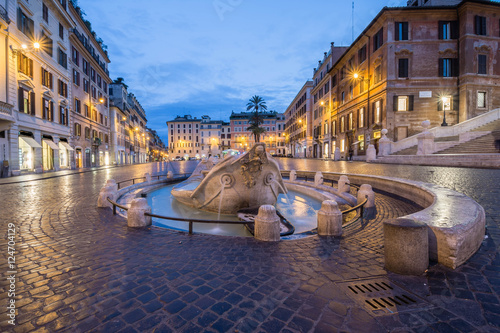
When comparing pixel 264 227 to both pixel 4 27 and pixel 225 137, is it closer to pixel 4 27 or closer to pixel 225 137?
pixel 4 27

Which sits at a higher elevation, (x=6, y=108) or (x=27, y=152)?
(x=6, y=108)

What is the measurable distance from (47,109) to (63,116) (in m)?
3.42

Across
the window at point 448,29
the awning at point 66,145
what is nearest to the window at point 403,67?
the window at point 448,29

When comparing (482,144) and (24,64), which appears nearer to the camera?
(482,144)

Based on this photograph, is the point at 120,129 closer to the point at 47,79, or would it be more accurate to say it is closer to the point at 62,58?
the point at 62,58

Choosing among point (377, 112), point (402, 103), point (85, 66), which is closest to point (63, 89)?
point (85, 66)

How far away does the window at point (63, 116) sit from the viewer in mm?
24800

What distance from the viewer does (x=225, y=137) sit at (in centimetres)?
10325

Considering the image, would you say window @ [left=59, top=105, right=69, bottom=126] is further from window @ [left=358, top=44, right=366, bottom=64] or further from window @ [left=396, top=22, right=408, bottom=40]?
window @ [left=396, top=22, right=408, bottom=40]

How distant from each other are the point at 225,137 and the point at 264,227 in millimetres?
100486

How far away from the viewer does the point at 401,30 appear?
27234 millimetres

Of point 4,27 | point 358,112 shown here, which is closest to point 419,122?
point 358,112

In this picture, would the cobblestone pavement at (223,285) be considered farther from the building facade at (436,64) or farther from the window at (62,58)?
the window at (62,58)

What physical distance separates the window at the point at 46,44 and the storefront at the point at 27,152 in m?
8.80
